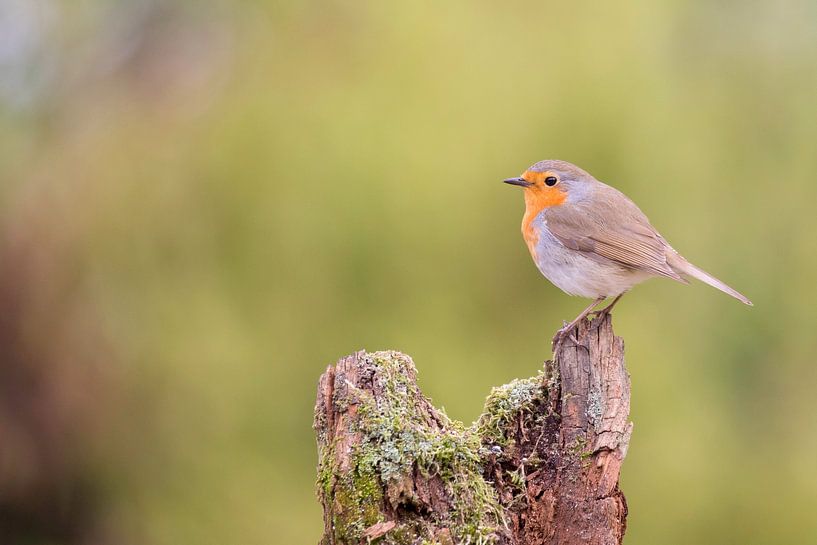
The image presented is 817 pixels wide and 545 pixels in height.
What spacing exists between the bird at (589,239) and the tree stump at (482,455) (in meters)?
0.76

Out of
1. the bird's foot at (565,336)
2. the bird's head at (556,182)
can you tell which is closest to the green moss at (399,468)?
the bird's foot at (565,336)

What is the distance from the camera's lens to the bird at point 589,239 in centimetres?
443

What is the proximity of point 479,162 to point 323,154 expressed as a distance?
3.59 feet

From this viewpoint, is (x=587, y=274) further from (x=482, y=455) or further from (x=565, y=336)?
(x=482, y=455)

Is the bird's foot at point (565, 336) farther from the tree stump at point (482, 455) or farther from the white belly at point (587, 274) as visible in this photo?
the white belly at point (587, 274)

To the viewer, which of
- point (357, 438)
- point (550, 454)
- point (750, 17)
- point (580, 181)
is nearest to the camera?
point (357, 438)

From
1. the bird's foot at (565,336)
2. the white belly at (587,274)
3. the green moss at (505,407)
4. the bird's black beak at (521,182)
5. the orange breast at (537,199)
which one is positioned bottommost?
the green moss at (505,407)

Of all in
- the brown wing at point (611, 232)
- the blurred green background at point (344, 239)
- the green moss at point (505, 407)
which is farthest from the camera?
the blurred green background at point (344, 239)

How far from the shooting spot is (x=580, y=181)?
490 centimetres

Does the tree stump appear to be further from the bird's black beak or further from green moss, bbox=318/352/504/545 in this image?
the bird's black beak

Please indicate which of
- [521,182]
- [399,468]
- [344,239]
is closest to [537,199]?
[521,182]

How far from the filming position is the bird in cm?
443

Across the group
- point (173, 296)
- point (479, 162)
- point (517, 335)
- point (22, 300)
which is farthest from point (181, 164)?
point (517, 335)

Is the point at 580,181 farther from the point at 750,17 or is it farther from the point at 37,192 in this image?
the point at 37,192
